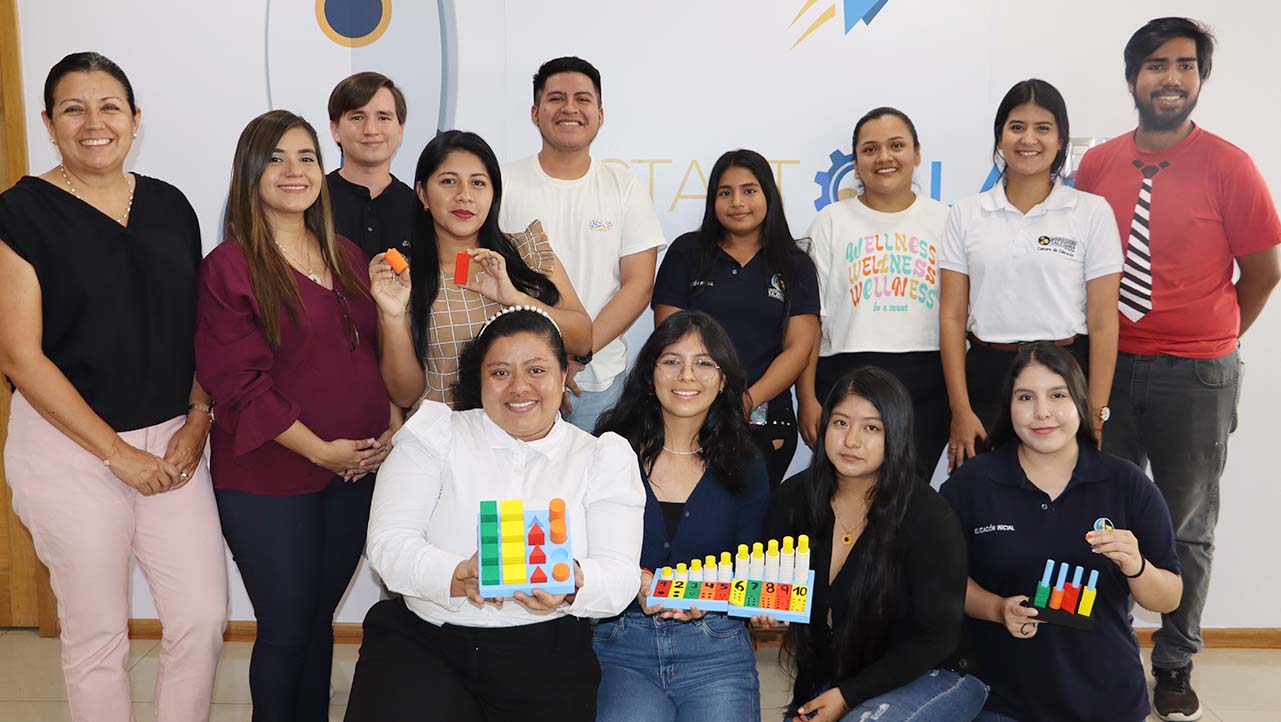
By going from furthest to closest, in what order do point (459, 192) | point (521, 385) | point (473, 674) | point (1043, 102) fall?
1. point (1043, 102)
2. point (459, 192)
3. point (521, 385)
4. point (473, 674)

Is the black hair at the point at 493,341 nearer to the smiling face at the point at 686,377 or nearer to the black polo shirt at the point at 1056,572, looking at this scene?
the smiling face at the point at 686,377

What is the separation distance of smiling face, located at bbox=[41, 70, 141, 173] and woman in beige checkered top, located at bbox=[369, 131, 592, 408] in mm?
672

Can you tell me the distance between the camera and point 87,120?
7.63 feet

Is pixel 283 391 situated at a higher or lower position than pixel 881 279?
lower

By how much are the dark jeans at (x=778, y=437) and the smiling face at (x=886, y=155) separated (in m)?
0.77

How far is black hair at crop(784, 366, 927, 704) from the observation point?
2.32 m

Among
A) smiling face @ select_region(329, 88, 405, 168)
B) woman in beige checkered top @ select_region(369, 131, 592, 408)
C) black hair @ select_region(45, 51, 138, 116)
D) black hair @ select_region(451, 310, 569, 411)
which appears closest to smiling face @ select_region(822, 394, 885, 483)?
black hair @ select_region(451, 310, 569, 411)

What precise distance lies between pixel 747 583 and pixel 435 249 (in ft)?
4.14

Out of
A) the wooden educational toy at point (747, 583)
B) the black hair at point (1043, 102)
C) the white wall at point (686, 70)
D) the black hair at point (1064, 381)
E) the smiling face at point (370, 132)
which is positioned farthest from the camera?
the white wall at point (686, 70)

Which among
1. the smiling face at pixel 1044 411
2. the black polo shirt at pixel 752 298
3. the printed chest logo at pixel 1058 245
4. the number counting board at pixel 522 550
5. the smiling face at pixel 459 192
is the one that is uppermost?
the smiling face at pixel 459 192

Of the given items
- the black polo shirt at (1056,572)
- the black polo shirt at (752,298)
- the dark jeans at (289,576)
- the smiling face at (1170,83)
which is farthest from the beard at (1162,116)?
the dark jeans at (289,576)

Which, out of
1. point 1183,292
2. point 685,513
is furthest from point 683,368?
point 1183,292

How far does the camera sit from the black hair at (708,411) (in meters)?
2.56

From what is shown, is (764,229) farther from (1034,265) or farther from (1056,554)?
(1056,554)
